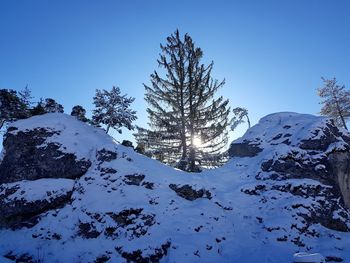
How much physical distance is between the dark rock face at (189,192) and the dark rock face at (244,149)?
5826 mm

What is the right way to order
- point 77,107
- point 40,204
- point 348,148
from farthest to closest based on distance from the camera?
point 77,107, point 348,148, point 40,204

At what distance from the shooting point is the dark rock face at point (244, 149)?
1906 centimetres

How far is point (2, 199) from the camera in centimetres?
1325

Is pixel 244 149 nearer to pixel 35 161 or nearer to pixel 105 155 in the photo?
pixel 105 155

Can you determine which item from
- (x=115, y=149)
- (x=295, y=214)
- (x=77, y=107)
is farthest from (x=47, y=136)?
(x=295, y=214)

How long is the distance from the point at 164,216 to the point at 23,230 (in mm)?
6226

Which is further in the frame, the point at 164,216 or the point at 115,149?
the point at 115,149

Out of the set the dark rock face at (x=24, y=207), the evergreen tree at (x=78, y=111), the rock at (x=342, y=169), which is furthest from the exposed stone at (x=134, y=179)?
the evergreen tree at (x=78, y=111)

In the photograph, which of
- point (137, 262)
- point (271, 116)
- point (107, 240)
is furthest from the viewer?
point (271, 116)

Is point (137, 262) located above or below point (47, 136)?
below

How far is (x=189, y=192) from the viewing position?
48.4ft

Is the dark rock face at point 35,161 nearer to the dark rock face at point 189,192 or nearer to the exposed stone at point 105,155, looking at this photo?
the exposed stone at point 105,155

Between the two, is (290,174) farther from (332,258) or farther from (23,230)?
(23,230)

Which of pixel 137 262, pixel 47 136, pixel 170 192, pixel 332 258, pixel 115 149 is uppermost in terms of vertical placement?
pixel 47 136
